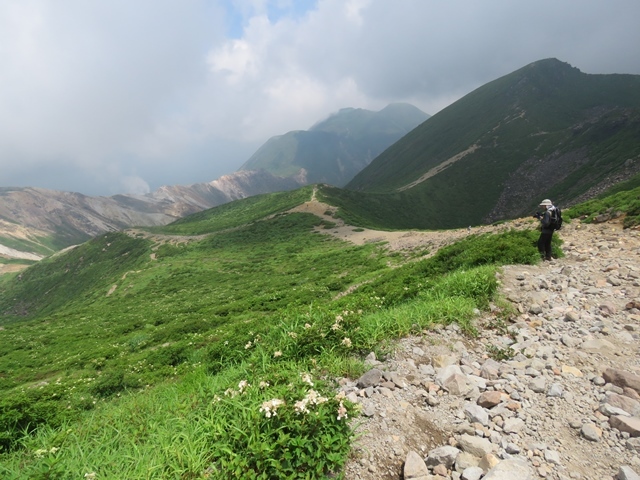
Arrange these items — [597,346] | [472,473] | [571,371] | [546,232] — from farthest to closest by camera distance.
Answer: [546,232] → [597,346] → [571,371] → [472,473]

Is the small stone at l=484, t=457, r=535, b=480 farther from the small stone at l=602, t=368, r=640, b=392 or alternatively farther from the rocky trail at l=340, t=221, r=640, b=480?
the small stone at l=602, t=368, r=640, b=392

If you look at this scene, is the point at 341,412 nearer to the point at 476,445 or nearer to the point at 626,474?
the point at 476,445

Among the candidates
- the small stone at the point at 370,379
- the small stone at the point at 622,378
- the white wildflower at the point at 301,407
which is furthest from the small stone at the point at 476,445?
the small stone at the point at 622,378

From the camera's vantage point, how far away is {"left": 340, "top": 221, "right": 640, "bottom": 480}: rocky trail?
12.3 ft

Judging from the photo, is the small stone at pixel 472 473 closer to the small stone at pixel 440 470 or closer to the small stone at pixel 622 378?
the small stone at pixel 440 470

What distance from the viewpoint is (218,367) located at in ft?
28.3

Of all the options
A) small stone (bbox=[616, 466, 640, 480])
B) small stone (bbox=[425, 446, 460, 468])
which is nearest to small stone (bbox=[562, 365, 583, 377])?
small stone (bbox=[616, 466, 640, 480])

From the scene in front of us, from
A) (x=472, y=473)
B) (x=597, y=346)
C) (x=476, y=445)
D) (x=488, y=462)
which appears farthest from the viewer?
(x=597, y=346)

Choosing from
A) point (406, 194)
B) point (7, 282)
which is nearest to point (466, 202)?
point (406, 194)

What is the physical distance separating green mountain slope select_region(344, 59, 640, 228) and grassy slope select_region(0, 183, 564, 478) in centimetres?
6593

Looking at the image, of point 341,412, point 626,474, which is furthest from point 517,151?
point 341,412

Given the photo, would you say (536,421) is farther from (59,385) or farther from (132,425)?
(59,385)

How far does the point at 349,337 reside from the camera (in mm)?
6844

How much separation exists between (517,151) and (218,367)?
5825 inches
